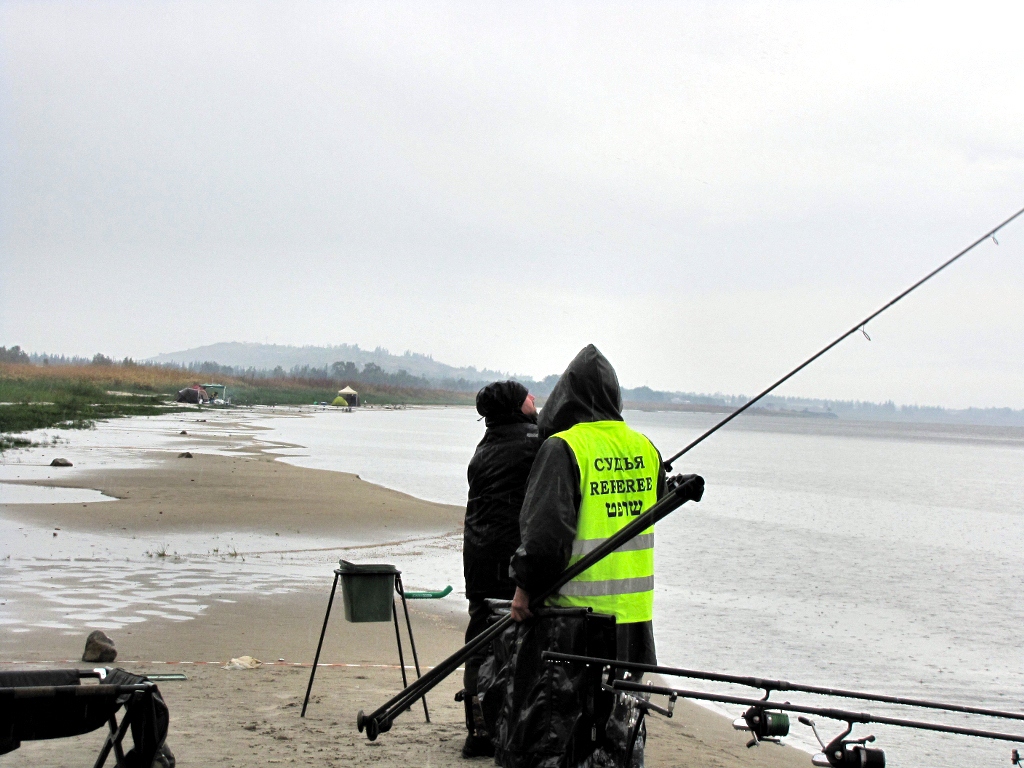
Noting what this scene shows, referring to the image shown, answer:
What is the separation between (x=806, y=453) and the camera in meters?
64.6

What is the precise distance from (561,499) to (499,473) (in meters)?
1.77

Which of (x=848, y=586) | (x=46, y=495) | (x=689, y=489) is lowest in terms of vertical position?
(x=848, y=586)

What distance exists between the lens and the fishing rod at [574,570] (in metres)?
3.70

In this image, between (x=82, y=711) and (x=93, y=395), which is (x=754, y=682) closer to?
(x=82, y=711)

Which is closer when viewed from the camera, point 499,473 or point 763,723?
point 763,723

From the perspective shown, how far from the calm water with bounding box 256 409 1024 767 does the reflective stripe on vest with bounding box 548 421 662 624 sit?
4.18 m

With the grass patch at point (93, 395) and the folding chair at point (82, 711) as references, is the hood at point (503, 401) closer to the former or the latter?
the folding chair at point (82, 711)

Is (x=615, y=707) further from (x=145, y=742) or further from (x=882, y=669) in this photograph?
(x=882, y=669)

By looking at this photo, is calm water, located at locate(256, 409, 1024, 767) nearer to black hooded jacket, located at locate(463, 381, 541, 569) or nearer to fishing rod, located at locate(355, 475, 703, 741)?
black hooded jacket, located at locate(463, 381, 541, 569)

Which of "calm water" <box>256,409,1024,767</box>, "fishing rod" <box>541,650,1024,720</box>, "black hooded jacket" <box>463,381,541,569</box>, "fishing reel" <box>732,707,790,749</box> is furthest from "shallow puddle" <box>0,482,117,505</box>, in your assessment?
"fishing reel" <box>732,707,790,749</box>

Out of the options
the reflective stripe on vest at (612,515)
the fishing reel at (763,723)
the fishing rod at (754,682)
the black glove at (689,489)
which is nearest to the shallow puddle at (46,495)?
the reflective stripe on vest at (612,515)

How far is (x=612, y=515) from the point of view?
412cm

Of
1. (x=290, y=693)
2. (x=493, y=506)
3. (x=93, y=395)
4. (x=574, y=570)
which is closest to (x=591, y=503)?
(x=574, y=570)

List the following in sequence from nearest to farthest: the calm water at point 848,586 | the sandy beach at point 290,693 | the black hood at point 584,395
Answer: the black hood at point 584,395 < the sandy beach at point 290,693 < the calm water at point 848,586
